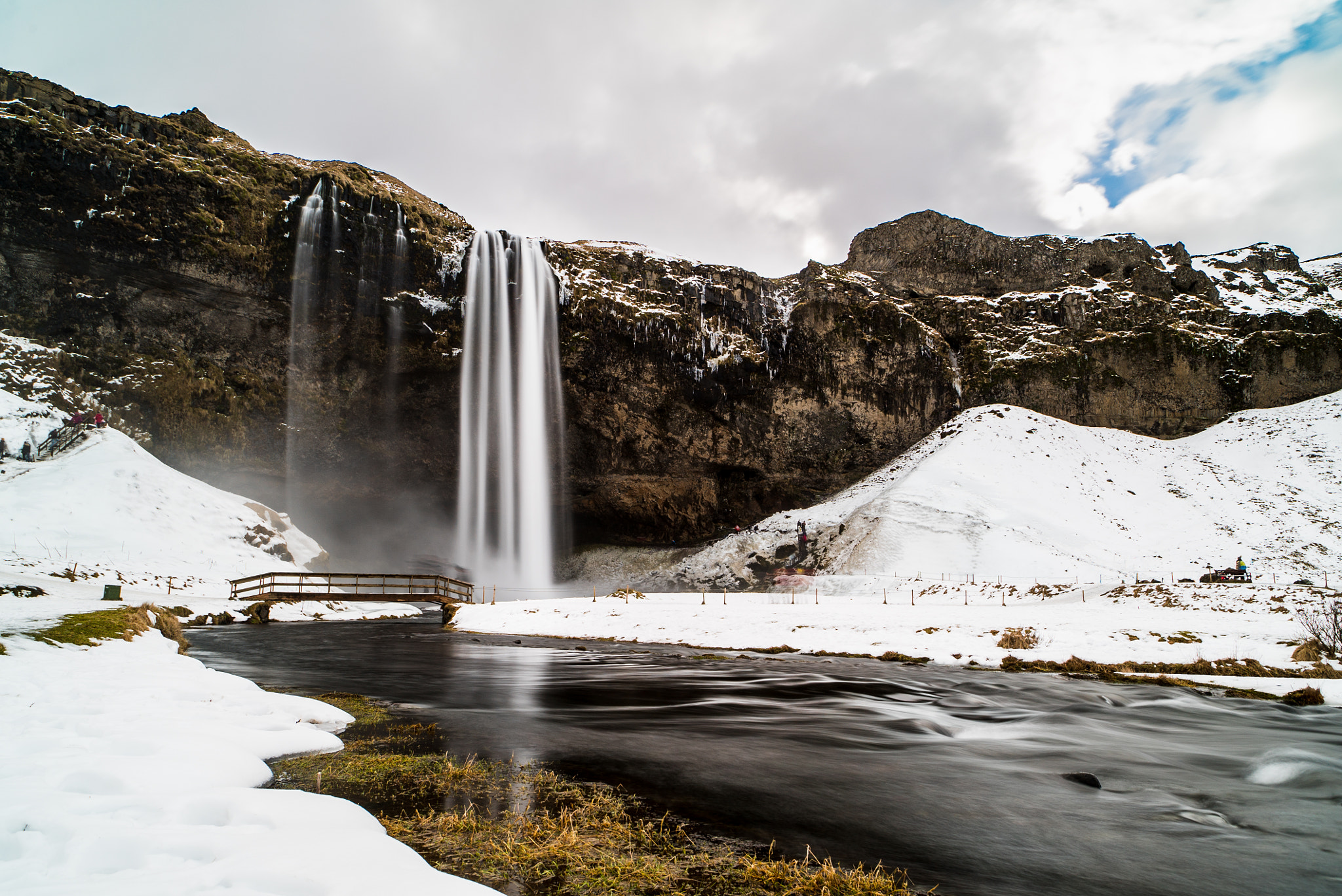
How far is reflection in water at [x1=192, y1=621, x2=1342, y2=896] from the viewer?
17.4 feet

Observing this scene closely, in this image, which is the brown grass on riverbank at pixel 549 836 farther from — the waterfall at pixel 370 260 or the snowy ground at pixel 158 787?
the waterfall at pixel 370 260

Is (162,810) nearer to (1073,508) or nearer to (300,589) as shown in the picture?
(300,589)

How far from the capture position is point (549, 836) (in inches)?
189

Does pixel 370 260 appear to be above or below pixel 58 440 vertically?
above

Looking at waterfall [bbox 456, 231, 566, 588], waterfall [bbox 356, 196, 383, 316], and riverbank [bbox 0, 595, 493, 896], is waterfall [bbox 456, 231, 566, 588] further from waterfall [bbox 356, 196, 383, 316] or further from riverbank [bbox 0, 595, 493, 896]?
riverbank [bbox 0, 595, 493, 896]

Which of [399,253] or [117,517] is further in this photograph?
[399,253]

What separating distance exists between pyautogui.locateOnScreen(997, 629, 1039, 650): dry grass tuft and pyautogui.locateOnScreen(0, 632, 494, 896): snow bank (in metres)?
17.2

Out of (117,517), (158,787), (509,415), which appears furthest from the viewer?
(509,415)

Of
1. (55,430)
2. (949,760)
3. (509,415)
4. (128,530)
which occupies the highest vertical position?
(509,415)

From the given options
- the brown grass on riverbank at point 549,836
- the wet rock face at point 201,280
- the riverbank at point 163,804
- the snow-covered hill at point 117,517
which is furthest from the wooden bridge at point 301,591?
the brown grass on riverbank at point 549,836

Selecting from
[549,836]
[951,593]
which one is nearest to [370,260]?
[951,593]

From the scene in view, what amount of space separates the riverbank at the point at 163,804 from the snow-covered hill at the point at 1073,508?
34.5 m

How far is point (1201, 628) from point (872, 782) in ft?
56.1

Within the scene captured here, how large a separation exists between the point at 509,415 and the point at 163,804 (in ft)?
165
